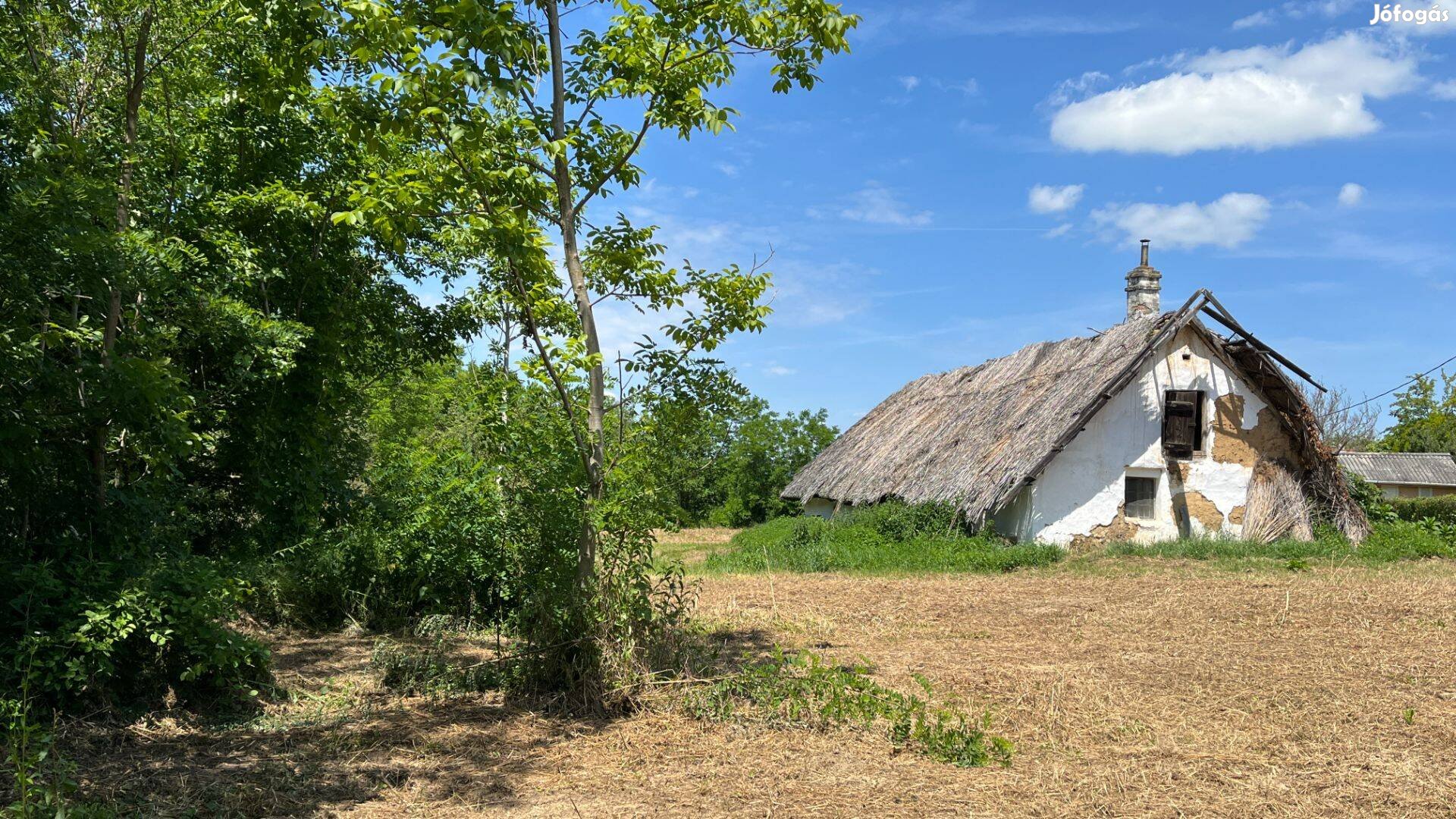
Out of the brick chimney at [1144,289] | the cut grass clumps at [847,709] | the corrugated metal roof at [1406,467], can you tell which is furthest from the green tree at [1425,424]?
the cut grass clumps at [847,709]

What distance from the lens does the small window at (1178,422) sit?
734 inches

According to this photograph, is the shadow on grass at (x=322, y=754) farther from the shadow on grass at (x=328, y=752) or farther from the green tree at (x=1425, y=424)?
the green tree at (x=1425, y=424)

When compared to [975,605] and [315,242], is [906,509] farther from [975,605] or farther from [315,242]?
[315,242]

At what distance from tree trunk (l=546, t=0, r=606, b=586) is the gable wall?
12.6 m

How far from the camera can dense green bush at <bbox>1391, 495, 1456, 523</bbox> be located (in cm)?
2661

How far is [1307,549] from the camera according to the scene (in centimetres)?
1723

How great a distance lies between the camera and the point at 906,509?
1869 centimetres

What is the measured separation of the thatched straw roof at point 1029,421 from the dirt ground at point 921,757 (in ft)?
26.2

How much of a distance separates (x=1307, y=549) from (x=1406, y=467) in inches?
1041

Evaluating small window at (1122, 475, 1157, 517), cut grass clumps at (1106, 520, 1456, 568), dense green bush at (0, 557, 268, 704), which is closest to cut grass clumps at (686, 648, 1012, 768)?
dense green bush at (0, 557, 268, 704)

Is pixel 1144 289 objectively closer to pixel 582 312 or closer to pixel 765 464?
pixel 765 464

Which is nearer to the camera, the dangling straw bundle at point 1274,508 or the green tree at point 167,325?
the green tree at point 167,325

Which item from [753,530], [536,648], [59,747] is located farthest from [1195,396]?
[59,747]

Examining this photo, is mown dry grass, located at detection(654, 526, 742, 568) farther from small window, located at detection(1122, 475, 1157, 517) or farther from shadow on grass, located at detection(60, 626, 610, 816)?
shadow on grass, located at detection(60, 626, 610, 816)
